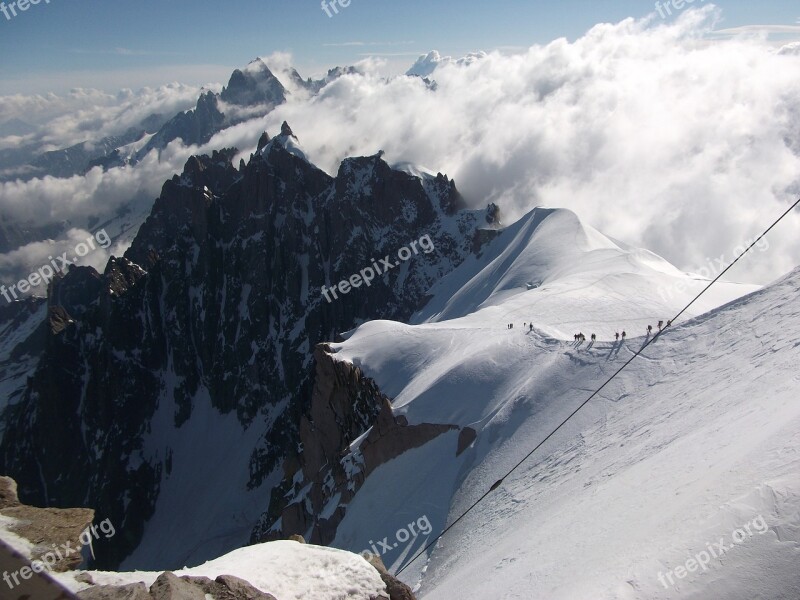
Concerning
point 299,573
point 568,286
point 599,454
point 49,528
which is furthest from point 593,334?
point 49,528

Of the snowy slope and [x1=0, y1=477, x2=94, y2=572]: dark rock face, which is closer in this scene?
[x1=0, y1=477, x2=94, y2=572]: dark rock face

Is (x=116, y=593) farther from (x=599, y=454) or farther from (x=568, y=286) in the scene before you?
(x=568, y=286)

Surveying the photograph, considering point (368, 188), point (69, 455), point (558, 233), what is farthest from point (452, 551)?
point (69, 455)

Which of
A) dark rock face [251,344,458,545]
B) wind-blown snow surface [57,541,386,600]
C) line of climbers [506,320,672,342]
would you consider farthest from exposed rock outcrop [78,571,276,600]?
dark rock face [251,344,458,545]

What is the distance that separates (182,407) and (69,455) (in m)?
30.5

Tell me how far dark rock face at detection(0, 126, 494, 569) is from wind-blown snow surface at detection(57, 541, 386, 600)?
10929 centimetres

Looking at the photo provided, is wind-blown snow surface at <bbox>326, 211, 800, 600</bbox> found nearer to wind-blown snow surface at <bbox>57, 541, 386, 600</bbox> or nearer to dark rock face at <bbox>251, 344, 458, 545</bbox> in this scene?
dark rock face at <bbox>251, 344, 458, 545</bbox>

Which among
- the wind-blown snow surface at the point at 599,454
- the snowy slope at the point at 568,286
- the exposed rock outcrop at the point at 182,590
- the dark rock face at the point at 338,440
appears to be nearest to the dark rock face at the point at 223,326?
the snowy slope at the point at 568,286

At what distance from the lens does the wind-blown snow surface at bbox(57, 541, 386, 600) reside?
44.3 ft

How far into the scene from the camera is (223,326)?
535 ft

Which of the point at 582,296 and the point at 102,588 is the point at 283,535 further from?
the point at 102,588

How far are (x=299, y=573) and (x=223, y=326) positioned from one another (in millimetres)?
156956

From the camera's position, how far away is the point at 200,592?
12008 mm

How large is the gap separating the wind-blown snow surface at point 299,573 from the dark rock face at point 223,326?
109 m
